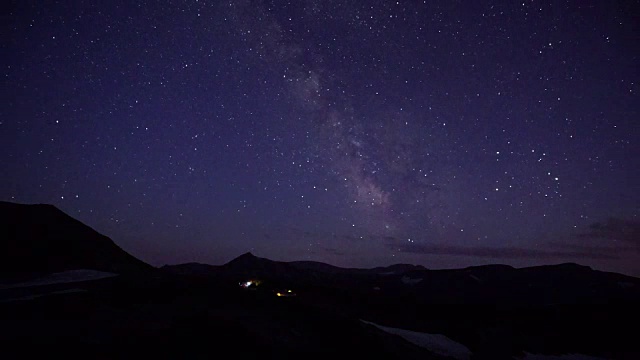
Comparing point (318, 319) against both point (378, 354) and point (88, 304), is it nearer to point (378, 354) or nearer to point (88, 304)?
point (378, 354)

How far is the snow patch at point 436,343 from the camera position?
99.8 ft

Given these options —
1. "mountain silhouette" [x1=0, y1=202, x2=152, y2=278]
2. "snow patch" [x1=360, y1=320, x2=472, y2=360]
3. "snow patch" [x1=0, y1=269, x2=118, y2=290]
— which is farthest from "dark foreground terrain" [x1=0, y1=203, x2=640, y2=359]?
"mountain silhouette" [x1=0, y1=202, x2=152, y2=278]

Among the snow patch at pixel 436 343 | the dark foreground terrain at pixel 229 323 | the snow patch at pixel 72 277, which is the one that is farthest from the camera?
the snow patch at pixel 72 277

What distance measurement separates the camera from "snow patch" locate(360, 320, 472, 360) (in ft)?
99.8

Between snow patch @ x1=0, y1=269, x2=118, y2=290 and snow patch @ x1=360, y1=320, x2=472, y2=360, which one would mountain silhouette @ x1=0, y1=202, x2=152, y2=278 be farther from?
snow patch @ x1=360, y1=320, x2=472, y2=360

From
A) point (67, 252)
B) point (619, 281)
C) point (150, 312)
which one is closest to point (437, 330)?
point (150, 312)

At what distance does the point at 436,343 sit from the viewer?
3275 cm

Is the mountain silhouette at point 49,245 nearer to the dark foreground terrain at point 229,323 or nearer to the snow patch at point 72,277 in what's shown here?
the dark foreground terrain at point 229,323

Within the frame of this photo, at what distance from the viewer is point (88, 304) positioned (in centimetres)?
2503

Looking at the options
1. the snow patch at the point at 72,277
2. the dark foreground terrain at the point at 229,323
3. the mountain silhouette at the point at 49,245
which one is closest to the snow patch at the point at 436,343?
the dark foreground terrain at the point at 229,323

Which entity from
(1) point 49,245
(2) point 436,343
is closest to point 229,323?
(2) point 436,343

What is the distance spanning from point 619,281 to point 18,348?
185m

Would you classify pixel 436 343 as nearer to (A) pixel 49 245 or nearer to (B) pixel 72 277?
(B) pixel 72 277

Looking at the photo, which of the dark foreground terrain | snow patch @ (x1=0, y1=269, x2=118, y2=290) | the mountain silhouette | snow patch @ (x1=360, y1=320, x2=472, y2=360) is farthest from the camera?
the mountain silhouette
